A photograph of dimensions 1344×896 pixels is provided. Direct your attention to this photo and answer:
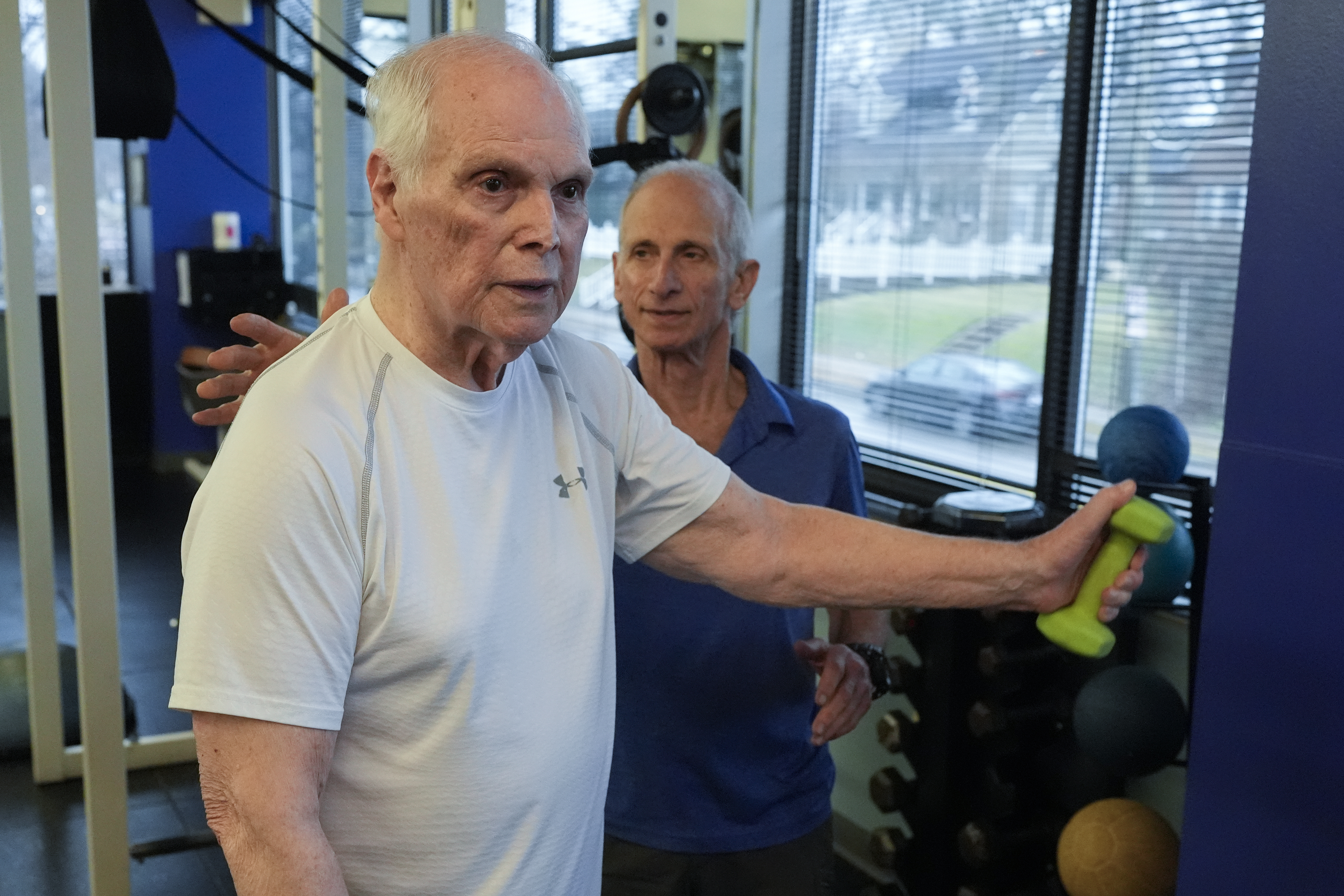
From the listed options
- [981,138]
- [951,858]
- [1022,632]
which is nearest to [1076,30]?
[981,138]

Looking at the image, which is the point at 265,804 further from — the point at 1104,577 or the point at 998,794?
the point at 998,794

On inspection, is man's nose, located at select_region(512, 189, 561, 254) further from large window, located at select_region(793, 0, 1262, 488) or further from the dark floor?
the dark floor

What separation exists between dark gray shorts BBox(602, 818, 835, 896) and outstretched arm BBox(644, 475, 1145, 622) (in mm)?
450

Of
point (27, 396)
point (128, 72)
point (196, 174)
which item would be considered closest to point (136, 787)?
point (27, 396)

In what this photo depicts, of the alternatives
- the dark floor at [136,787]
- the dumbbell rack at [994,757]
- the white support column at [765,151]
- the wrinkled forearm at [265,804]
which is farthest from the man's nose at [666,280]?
the white support column at [765,151]

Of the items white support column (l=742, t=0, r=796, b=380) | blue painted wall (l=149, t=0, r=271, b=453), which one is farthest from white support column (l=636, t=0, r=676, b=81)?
blue painted wall (l=149, t=0, r=271, b=453)

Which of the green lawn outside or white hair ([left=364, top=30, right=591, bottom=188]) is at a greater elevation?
white hair ([left=364, top=30, right=591, bottom=188])

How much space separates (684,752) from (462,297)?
787 mm

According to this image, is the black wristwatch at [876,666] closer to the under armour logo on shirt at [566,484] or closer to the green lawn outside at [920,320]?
the under armour logo on shirt at [566,484]

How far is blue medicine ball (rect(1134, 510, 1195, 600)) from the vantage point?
187 centimetres

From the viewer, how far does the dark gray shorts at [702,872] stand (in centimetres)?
159

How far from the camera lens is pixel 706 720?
62.9 inches

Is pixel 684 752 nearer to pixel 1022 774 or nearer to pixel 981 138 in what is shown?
pixel 1022 774

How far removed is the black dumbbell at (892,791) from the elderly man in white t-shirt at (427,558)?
1385 mm
